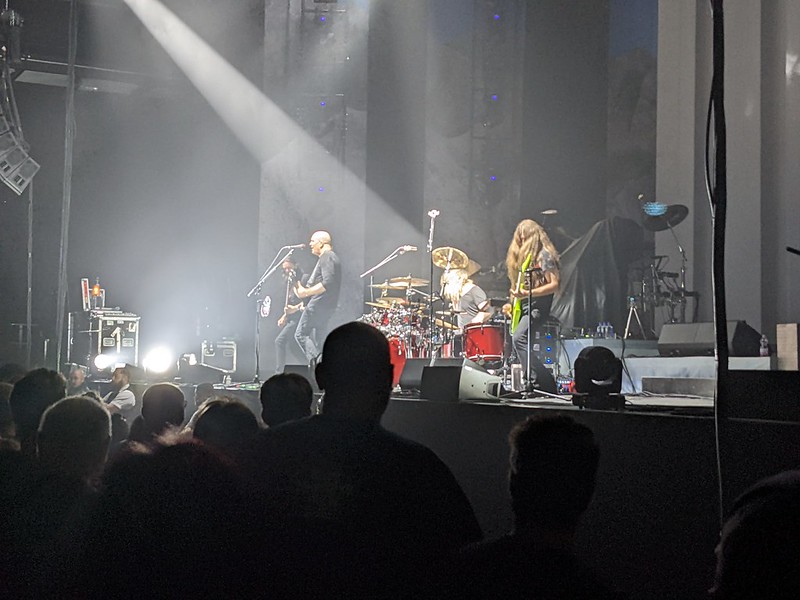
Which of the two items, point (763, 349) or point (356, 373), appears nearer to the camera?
point (356, 373)

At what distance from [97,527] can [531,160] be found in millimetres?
11982

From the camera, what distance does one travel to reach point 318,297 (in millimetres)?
12570

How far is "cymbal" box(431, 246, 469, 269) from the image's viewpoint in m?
Answer: 11.6

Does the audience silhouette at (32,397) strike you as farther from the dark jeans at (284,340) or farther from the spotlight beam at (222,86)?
the spotlight beam at (222,86)

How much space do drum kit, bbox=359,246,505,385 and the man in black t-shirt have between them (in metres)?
1.01

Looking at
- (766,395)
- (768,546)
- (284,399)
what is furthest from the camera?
(284,399)

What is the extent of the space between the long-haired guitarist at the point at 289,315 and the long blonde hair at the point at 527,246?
4584 millimetres

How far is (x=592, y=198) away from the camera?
43.8 ft

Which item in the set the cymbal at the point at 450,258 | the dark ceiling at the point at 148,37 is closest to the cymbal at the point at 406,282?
the cymbal at the point at 450,258

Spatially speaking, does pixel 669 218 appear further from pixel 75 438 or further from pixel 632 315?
pixel 75 438

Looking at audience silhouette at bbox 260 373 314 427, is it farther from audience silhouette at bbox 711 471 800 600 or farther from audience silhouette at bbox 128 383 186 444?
audience silhouette at bbox 711 471 800 600

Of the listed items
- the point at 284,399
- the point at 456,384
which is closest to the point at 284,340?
the point at 456,384

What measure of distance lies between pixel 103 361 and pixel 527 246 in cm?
707

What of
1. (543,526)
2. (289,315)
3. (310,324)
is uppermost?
(289,315)
